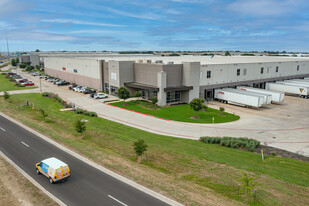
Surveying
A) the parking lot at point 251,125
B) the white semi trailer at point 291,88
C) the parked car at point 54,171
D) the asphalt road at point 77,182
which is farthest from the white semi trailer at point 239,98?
the parked car at point 54,171

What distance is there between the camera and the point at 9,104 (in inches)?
1970

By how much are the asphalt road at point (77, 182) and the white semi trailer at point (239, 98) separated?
36.4 m

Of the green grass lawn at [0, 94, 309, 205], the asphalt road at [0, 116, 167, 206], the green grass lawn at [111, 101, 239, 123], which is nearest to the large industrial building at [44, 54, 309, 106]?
the green grass lawn at [111, 101, 239, 123]

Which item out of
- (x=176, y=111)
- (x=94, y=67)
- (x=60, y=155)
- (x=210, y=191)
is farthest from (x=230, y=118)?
(x=94, y=67)

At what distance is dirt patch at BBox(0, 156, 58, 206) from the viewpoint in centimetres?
1588

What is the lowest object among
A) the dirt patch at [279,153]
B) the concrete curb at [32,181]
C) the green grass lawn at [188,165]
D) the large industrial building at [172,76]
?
the dirt patch at [279,153]

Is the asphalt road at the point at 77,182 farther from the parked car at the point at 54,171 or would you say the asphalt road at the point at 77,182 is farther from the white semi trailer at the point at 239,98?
the white semi trailer at the point at 239,98

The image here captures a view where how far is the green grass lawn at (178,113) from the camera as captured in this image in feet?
130

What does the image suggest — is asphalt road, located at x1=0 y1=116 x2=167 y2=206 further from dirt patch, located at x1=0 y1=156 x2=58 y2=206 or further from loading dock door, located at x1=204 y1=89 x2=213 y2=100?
loading dock door, located at x1=204 y1=89 x2=213 y2=100

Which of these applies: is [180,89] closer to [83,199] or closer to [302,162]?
[302,162]

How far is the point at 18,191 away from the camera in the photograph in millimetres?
17172

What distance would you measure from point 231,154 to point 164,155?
7.32 metres

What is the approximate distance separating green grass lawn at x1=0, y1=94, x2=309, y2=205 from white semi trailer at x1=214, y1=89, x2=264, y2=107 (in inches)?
917

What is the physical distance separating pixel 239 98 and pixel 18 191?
4387 cm
